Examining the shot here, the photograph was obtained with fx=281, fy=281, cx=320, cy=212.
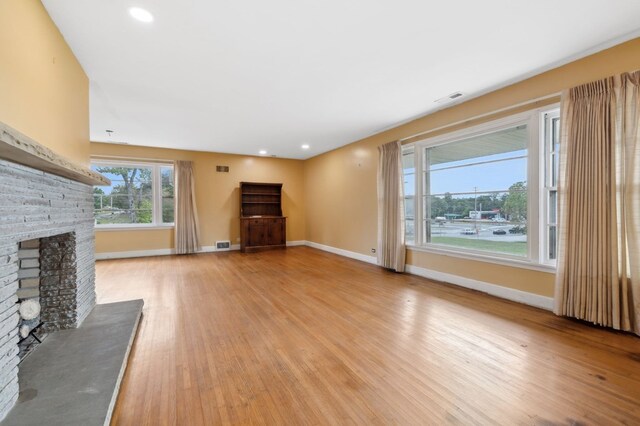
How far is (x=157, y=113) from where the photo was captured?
4.29m

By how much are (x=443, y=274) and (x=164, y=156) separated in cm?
650

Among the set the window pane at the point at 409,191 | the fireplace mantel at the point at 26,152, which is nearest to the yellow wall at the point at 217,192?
the window pane at the point at 409,191

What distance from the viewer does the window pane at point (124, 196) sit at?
20.6 ft

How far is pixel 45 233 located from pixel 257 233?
562 centimetres

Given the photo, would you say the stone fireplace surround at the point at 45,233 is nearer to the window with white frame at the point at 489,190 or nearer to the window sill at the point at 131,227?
the window sill at the point at 131,227

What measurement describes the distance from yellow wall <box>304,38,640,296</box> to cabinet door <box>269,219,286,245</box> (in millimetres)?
869

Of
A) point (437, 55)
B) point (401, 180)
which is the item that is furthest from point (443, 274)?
point (437, 55)

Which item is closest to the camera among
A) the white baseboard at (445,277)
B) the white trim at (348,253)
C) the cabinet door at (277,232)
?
the white baseboard at (445,277)

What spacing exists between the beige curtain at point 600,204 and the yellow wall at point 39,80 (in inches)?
176

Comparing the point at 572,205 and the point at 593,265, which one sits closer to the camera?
the point at 593,265

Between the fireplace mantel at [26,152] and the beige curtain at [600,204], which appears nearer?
the fireplace mantel at [26,152]

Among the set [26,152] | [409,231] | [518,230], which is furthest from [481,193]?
[26,152]

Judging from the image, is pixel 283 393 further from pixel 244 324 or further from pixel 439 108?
pixel 439 108

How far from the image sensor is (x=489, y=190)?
3773mm
